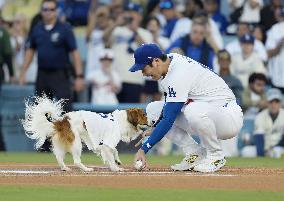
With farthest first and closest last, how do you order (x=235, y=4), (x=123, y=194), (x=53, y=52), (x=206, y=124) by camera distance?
(x=235, y=4) < (x=53, y=52) < (x=206, y=124) < (x=123, y=194)

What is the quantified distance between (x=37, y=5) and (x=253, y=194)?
12.3 metres

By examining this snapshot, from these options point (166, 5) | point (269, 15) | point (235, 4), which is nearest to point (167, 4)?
point (166, 5)

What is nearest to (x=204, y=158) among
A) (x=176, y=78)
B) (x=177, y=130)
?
(x=177, y=130)

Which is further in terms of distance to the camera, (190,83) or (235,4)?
(235,4)

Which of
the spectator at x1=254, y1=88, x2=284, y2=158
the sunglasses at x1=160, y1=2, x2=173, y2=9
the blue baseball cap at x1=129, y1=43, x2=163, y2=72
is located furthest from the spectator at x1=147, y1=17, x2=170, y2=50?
the blue baseball cap at x1=129, y1=43, x2=163, y2=72

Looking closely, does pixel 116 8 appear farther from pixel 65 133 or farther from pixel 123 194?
pixel 123 194

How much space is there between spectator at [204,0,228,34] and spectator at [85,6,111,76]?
6.51 ft

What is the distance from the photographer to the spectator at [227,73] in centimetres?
1867

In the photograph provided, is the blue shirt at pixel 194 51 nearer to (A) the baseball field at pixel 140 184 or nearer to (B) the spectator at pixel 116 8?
(B) the spectator at pixel 116 8

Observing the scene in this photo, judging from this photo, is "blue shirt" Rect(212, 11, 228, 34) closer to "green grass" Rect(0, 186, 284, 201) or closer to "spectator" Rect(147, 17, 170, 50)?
"spectator" Rect(147, 17, 170, 50)

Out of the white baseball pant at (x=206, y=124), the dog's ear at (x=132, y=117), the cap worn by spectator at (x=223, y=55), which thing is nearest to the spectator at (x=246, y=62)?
the cap worn by spectator at (x=223, y=55)

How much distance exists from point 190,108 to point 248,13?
9.20 m

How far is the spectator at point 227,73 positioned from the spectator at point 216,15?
5.97 ft

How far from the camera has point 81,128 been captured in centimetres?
1176
